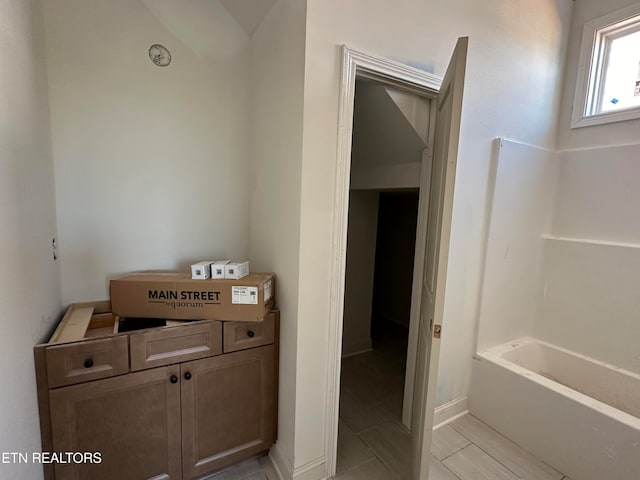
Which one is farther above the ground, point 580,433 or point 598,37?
point 598,37

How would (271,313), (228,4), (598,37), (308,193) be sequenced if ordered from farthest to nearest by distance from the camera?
(598,37), (228,4), (271,313), (308,193)

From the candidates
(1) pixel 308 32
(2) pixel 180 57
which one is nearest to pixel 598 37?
(1) pixel 308 32

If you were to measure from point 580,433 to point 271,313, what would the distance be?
1757 millimetres

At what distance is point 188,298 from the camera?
1.33 metres

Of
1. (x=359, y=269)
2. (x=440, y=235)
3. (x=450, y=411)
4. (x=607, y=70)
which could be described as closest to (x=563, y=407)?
(x=450, y=411)

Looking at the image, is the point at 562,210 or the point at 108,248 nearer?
the point at 108,248

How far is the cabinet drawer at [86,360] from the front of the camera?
1.09m

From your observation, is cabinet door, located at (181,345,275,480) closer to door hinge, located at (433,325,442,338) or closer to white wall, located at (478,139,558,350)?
door hinge, located at (433,325,442,338)

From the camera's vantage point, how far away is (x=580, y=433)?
1569mm

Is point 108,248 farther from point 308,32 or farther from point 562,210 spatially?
point 562,210

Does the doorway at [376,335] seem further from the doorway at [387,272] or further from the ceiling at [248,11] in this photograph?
the ceiling at [248,11]

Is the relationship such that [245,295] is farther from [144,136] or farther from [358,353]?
[358,353]

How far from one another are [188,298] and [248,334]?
1.12 feet

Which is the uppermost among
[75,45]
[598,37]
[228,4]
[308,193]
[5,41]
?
[598,37]
